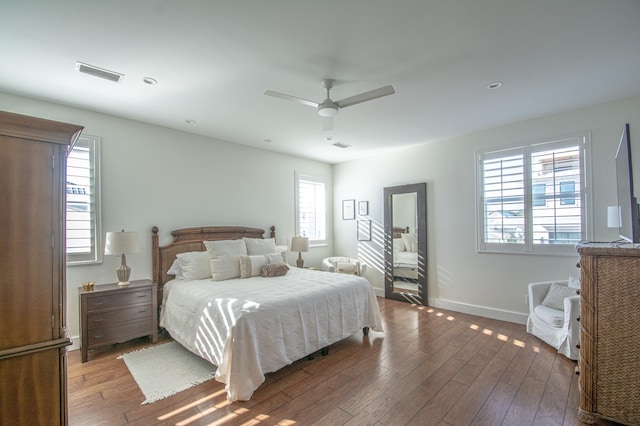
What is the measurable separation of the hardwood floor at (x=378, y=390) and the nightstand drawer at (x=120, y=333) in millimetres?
159

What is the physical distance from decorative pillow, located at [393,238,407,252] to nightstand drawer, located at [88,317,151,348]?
4052mm

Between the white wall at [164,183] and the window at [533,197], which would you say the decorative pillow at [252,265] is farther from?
the window at [533,197]

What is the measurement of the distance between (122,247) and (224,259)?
1.13m

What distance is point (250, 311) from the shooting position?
2.55 m

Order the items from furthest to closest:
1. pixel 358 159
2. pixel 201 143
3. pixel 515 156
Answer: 1. pixel 358 159
2. pixel 201 143
3. pixel 515 156

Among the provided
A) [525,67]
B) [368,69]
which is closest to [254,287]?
[368,69]

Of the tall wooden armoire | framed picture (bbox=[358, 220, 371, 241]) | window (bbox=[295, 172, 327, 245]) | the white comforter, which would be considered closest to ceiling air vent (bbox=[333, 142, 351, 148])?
window (bbox=[295, 172, 327, 245])

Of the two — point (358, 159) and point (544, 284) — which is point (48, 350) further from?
point (358, 159)

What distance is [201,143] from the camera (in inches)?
180

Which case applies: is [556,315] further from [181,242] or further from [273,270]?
[181,242]

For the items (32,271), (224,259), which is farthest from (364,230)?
(32,271)

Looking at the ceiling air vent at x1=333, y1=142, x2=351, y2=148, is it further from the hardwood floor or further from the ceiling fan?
the hardwood floor

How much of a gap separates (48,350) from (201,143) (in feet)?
12.4

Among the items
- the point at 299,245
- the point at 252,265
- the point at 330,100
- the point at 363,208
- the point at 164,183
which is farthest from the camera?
the point at 363,208
